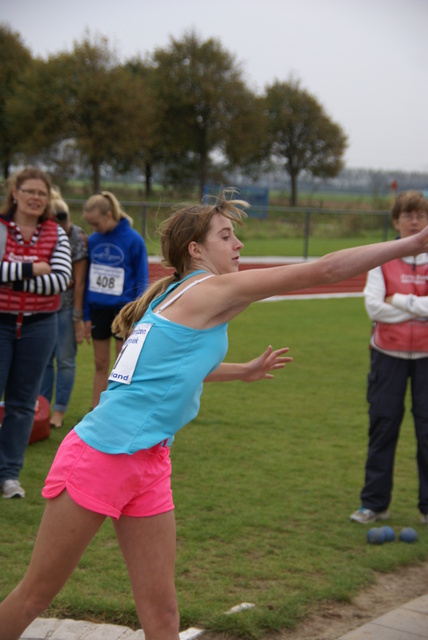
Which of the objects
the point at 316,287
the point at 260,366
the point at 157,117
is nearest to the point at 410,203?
the point at 260,366

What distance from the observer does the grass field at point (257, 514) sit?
4.28 meters

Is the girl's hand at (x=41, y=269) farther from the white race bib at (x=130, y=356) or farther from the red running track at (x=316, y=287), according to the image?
the red running track at (x=316, y=287)

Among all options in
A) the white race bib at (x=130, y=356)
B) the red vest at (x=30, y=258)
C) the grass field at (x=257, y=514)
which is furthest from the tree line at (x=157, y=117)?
the white race bib at (x=130, y=356)

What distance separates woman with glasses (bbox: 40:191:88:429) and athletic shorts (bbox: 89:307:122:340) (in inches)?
4.9

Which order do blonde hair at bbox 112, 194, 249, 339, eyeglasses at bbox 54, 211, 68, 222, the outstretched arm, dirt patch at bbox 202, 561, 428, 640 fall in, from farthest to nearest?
eyeglasses at bbox 54, 211, 68, 222 → dirt patch at bbox 202, 561, 428, 640 → the outstretched arm → blonde hair at bbox 112, 194, 249, 339

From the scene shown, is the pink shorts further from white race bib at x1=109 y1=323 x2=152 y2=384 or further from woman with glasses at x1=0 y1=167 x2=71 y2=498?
woman with glasses at x1=0 y1=167 x2=71 y2=498

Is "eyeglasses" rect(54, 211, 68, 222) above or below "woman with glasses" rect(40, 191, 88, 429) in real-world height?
above

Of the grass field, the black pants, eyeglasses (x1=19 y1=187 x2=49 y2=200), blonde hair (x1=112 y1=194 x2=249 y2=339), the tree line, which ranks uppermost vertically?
the tree line

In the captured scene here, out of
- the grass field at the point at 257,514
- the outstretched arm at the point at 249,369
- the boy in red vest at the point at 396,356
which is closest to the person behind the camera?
the outstretched arm at the point at 249,369

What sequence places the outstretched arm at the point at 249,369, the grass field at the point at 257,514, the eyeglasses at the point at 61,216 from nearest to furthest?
the outstretched arm at the point at 249,369 < the grass field at the point at 257,514 < the eyeglasses at the point at 61,216

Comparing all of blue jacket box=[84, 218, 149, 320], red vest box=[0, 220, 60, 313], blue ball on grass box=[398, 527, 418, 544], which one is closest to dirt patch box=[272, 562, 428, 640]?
blue ball on grass box=[398, 527, 418, 544]

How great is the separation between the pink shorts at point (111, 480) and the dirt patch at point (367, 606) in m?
1.46

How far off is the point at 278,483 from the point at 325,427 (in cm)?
188

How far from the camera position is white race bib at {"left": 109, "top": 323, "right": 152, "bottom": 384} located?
2.93 meters
